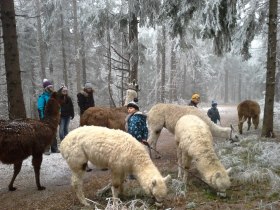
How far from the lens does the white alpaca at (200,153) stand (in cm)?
595

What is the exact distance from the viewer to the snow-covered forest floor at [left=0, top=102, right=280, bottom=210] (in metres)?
5.83

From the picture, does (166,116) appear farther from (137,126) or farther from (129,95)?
(137,126)

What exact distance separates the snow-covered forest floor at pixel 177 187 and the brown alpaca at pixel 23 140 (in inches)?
24.1

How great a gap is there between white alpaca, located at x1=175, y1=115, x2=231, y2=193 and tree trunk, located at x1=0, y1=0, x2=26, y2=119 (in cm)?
452

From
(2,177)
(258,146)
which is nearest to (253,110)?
(258,146)

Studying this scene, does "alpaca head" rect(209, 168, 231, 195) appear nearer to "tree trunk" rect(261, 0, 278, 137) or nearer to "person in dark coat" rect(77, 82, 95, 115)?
"tree trunk" rect(261, 0, 278, 137)

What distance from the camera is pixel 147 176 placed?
5.54m

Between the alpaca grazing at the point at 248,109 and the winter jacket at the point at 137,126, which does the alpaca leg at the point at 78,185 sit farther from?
the alpaca grazing at the point at 248,109

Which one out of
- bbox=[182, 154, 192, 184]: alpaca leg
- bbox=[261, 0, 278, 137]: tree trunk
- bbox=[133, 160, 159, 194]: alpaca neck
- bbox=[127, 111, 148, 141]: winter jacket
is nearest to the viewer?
bbox=[133, 160, 159, 194]: alpaca neck

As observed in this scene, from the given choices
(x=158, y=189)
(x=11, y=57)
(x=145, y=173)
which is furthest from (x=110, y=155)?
(x=11, y=57)

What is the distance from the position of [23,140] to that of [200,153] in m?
3.66

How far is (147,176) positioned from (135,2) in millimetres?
9729

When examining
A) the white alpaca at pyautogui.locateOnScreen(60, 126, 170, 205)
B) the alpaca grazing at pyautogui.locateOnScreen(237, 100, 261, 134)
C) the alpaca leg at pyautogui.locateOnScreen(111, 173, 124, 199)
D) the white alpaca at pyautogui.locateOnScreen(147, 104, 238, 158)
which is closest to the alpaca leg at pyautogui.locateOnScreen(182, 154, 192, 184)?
the white alpaca at pyautogui.locateOnScreen(60, 126, 170, 205)

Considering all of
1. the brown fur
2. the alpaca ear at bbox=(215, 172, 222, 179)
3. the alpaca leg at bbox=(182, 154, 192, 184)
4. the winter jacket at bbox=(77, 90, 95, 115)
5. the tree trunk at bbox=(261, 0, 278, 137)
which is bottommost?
the alpaca leg at bbox=(182, 154, 192, 184)
